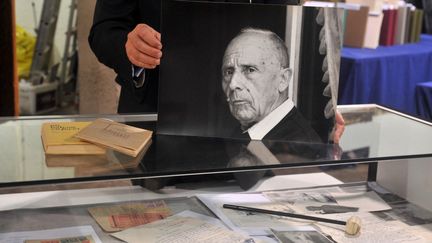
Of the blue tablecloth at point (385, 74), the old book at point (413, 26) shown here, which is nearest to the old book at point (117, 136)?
the blue tablecloth at point (385, 74)

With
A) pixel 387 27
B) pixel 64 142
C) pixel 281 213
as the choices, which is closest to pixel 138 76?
pixel 64 142

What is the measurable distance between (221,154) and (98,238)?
270 millimetres

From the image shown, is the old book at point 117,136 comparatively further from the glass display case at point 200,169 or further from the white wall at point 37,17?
the white wall at point 37,17

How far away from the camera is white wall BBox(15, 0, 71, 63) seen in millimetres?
4289

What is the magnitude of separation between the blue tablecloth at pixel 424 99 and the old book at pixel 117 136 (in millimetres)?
2687

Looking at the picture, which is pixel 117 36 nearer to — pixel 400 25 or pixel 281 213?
pixel 281 213

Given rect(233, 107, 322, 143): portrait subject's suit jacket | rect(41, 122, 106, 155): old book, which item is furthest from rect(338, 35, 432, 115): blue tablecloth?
rect(41, 122, 106, 155): old book

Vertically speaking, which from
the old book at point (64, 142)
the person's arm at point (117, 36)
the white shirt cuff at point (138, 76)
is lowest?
the old book at point (64, 142)

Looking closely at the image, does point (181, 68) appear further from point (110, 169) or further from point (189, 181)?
point (189, 181)

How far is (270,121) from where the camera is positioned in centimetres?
95

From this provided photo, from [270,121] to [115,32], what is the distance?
47 cm

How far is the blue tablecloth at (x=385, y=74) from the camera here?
3.11 metres

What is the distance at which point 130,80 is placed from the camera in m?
1.24

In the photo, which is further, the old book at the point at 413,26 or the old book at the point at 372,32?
the old book at the point at 413,26
